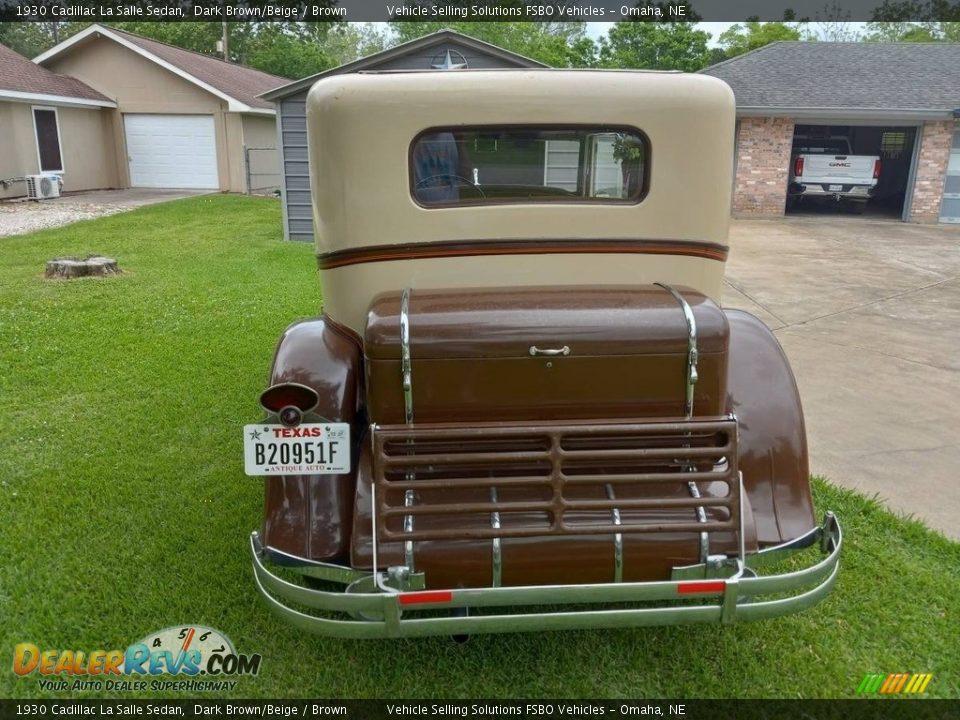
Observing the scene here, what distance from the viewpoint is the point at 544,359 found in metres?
2.45

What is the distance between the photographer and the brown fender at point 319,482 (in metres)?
2.67

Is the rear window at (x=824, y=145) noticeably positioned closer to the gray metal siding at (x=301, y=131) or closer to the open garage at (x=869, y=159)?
the open garage at (x=869, y=159)

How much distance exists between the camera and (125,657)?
9.46 ft

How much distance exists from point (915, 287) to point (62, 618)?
10.7m

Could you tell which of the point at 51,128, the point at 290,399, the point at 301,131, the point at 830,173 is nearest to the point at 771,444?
the point at 290,399

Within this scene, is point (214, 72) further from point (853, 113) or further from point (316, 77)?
point (853, 113)

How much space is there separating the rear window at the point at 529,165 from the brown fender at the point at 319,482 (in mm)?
778

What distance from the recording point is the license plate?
2.59 metres

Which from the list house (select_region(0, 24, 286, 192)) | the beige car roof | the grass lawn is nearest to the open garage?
house (select_region(0, 24, 286, 192))

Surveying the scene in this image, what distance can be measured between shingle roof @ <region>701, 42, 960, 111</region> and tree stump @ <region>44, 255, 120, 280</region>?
1395 cm

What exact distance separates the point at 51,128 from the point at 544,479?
2081cm

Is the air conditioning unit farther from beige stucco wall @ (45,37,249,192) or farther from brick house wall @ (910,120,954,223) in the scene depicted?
brick house wall @ (910,120,954,223)

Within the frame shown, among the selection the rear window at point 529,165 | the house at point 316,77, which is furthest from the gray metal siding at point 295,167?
the rear window at point 529,165

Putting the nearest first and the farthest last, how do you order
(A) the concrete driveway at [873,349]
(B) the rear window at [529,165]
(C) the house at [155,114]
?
(B) the rear window at [529,165] < (A) the concrete driveway at [873,349] < (C) the house at [155,114]
